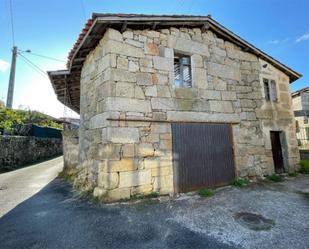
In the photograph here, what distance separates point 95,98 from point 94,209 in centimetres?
293

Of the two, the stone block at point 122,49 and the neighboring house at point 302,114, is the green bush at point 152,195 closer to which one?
the stone block at point 122,49

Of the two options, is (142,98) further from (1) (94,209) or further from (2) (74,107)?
(2) (74,107)

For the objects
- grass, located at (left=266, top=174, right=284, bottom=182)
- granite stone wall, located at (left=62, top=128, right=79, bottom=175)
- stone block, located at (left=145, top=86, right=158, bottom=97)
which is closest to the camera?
stone block, located at (left=145, top=86, right=158, bottom=97)

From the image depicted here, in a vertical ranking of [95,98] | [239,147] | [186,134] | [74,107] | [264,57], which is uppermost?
[264,57]

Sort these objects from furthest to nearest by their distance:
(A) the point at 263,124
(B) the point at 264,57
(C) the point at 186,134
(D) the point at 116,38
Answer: (B) the point at 264,57 < (A) the point at 263,124 < (C) the point at 186,134 < (D) the point at 116,38

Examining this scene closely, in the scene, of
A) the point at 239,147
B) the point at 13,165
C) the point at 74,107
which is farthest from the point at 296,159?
the point at 13,165

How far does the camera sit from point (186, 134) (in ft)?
18.5

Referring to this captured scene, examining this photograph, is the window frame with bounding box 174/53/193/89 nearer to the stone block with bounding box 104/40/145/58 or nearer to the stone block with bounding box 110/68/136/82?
the stone block with bounding box 104/40/145/58

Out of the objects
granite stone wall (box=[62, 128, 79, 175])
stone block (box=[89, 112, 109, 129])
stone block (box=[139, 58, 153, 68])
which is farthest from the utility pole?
stone block (box=[139, 58, 153, 68])

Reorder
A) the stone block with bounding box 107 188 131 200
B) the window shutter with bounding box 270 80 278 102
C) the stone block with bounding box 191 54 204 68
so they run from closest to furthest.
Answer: the stone block with bounding box 107 188 131 200 < the stone block with bounding box 191 54 204 68 < the window shutter with bounding box 270 80 278 102

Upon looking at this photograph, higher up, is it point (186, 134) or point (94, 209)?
point (186, 134)

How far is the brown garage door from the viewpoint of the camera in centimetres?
543

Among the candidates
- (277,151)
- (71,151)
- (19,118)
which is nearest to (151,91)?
(71,151)

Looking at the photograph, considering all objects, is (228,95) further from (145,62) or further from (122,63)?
(122,63)
